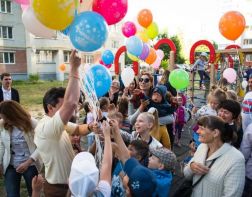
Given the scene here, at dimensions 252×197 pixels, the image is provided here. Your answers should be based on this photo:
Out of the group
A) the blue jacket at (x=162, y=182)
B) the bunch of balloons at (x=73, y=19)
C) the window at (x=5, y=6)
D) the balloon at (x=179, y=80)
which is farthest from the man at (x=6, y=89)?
the window at (x=5, y=6)

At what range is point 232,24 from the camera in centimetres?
599

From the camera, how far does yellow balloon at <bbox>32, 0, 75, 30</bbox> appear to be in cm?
214

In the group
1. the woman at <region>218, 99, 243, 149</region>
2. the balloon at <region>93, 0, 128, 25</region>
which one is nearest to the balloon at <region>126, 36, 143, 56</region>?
the balloon at <region>93, 0, 128, 25</region>

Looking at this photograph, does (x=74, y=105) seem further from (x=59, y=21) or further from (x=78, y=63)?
(x=59, y=21)

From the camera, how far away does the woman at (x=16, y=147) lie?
286cm

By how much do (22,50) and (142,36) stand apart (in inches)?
919

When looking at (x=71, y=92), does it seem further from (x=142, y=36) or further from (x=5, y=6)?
(x=5, y=6)

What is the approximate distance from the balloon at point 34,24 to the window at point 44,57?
1126 inches

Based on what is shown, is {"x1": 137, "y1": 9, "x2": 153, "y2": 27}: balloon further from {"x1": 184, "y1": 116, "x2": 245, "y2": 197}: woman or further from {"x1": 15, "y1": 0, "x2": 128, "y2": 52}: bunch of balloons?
{"x1": 184, "y1": 116, "x2": 245, "y2": 197}: woman

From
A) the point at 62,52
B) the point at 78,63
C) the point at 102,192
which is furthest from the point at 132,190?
the point at 62,52

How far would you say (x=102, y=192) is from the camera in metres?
1.69

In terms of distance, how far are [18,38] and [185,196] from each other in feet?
94.9

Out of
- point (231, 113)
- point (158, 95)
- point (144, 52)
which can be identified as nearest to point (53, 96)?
point (231, 113)

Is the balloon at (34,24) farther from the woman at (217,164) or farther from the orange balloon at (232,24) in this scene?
the orange balloon at (232,24)
